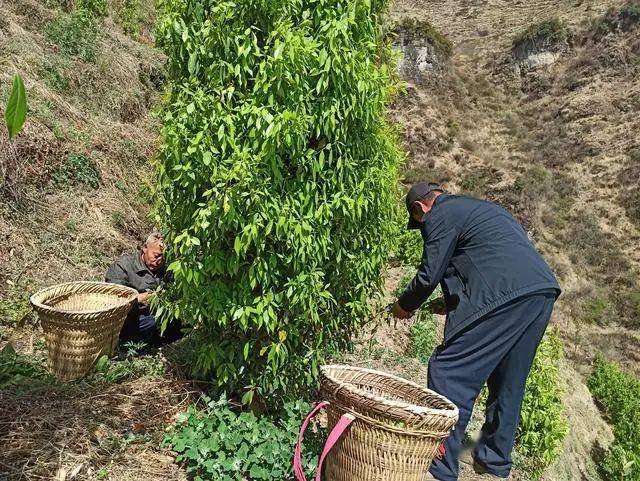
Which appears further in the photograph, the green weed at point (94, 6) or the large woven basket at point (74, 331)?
the green weed at point (94, 6)

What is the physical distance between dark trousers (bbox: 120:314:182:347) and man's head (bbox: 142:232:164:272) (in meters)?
0.36

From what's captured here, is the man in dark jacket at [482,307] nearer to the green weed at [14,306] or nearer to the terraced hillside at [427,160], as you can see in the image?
the terraced hillside at [427,160]

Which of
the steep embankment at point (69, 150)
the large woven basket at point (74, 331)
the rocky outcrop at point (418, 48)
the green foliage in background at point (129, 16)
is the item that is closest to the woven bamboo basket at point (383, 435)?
the large woven basket at point (74, 331)

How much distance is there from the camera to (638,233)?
21141 millimetres

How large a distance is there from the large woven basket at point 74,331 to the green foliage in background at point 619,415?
9227 mm

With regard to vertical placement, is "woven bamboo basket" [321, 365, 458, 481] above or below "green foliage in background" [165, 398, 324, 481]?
above

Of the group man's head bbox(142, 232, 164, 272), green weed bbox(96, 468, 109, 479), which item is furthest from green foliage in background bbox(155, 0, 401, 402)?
man's head bbox(142, 232, 164, 272)

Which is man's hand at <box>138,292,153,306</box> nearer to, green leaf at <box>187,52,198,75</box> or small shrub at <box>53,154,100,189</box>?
green leaf at <box>187,52,198,75</box>

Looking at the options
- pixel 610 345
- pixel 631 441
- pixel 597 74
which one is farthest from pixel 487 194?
pixel 631 441

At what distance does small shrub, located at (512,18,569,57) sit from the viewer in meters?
29.8

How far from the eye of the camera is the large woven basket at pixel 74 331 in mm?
2850

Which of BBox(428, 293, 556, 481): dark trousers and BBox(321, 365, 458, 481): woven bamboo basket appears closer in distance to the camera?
BBox(321, 365, 458, 481): woven bamboo basket

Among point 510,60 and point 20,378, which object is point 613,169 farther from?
Answer: point 20,378

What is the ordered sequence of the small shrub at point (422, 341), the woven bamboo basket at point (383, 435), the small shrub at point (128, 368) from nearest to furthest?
the woven bamboo basket at point (383, 435) < the small shrub at point (128, 368) < the small shrub at point (422, 341)
